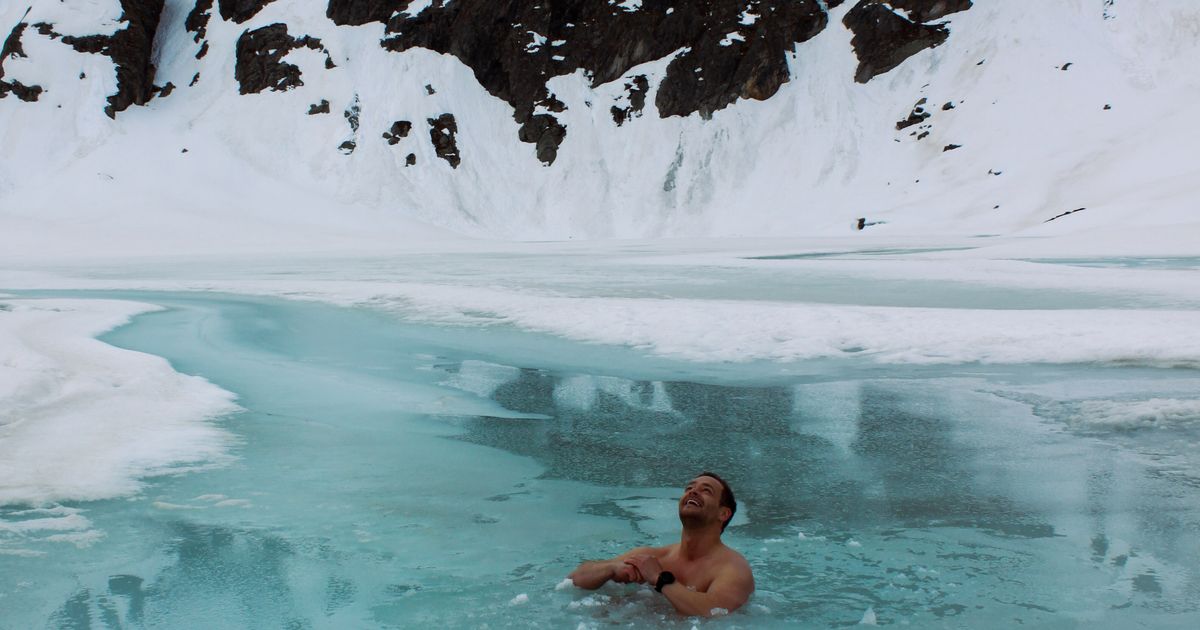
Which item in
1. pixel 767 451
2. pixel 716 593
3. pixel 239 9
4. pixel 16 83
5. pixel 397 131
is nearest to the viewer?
pixel 716 593

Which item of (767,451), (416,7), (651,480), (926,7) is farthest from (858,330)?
(416,7)

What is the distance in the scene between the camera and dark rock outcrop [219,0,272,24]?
2566 inches

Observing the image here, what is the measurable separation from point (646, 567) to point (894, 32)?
6267 cm

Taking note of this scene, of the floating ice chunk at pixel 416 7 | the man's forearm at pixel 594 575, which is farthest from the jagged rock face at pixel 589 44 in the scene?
the man's forearm at pixel 594 575

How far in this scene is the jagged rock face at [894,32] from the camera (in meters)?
60.8

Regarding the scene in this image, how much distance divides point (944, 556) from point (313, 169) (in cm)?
6042

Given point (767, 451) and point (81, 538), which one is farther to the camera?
point (767, 451)

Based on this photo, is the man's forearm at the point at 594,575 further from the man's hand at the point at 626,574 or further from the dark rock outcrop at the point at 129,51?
the dark rock outcrop at the point at 129,51

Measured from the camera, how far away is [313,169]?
2393 inches

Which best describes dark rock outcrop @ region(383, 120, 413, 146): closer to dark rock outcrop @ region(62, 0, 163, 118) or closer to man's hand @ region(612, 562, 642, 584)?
dark rock outcrop @ region(62, 0, 163, 118)

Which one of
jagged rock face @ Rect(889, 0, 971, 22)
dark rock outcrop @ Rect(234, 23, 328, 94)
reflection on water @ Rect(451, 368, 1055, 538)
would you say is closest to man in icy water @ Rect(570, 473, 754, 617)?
reflection on water @ Rect(451, 368, 1055, 538)

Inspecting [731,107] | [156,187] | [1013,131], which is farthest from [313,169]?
[1013,131]

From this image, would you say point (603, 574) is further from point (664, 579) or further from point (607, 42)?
point (607, 42)

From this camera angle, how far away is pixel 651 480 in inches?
204
